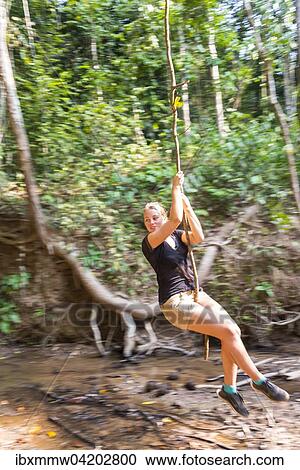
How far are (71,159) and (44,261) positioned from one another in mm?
1479

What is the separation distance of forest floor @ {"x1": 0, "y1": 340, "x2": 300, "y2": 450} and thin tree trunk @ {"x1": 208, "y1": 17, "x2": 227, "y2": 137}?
335 centimetres

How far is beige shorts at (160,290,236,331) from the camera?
2859 mm

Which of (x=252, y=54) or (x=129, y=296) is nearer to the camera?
(x=129, y=296)

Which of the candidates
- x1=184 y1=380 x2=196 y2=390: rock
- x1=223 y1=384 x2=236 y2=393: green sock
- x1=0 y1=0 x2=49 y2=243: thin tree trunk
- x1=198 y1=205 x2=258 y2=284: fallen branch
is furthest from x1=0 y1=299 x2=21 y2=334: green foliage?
x1=223 y1=384 x2=236 y2=393: green sock

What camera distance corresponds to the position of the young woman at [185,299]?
2.86 metres

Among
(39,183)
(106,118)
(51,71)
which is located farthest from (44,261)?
(51,71)

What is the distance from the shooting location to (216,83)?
24.0ft

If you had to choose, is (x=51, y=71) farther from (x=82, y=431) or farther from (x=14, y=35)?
(x=82, y=431)

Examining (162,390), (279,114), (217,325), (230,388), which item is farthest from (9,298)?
(217,325)

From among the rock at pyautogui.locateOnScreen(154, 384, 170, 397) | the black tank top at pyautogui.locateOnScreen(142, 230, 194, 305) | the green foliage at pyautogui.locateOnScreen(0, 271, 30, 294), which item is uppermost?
the black tank top at pyautogui.locateOnScreen(142, 230, 194, 305)

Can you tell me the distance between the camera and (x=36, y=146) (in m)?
7.07
